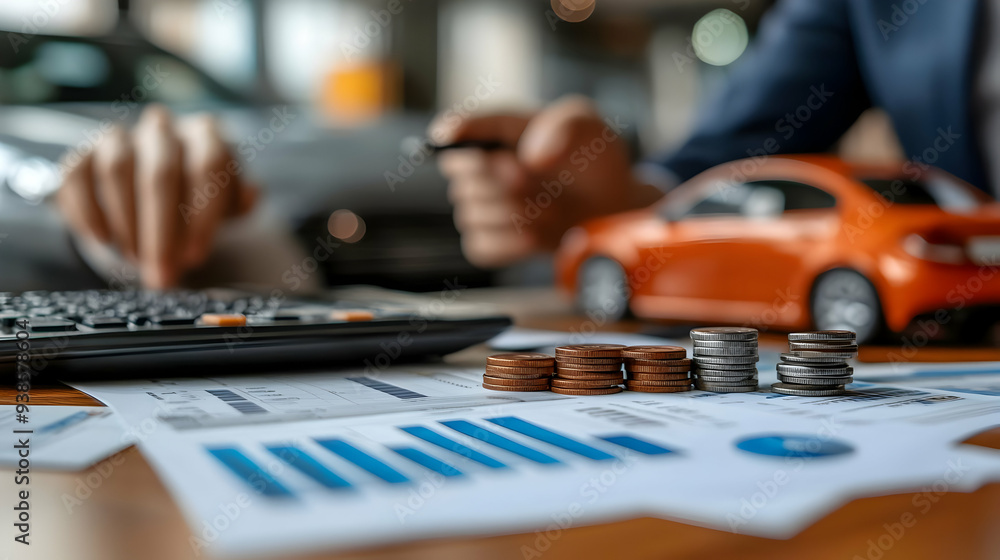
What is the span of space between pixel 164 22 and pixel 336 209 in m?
3.55

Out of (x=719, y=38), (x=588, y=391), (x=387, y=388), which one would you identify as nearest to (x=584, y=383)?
(x=588, y=391)

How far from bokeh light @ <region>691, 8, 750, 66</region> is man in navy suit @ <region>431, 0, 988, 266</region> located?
3674mm

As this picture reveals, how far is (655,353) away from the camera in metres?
0.45

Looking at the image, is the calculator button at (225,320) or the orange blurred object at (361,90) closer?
the calculator button at (225,320)

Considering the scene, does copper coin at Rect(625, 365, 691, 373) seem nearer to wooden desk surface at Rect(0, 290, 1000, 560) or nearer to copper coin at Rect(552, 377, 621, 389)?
copper coin at Rect(552, 377, 621, 389)

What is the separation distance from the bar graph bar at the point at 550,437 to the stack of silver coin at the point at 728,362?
0.14 meters

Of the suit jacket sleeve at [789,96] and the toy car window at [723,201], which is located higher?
the suit jacket sleeve at [789,96]

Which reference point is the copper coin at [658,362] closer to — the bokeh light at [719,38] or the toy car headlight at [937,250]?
the toy car headlight at [937,250]

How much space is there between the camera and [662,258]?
0.86 metres

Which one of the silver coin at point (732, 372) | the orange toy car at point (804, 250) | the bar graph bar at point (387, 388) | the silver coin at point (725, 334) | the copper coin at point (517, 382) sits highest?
the orange toy car at point (804, 250)

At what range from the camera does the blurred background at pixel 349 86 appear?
1.28m

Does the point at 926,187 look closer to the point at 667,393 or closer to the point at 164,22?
the point at 667,393

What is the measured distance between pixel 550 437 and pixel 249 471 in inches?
4.7

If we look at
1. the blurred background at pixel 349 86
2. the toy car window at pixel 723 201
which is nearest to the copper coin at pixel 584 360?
the toy car window at pixel 723 201
